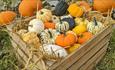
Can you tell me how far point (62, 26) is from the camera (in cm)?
248

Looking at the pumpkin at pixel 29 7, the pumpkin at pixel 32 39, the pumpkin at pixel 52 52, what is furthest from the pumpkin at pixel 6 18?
the pumpkin at pixel 52 52

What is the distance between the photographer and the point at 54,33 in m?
2.41

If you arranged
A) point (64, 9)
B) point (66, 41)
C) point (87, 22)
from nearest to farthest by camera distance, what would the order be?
point (66, 41), point (87, 22), point (64, 9)

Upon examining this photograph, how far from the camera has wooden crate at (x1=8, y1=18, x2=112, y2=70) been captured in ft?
7.02

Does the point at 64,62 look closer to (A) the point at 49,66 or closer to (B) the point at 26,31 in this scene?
(A) the point at 49,66

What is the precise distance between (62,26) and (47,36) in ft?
0.62

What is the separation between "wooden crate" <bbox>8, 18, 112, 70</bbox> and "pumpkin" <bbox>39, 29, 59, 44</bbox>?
0.55 feet

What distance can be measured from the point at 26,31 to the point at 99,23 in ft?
2.10

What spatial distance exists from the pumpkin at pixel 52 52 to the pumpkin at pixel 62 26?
A: 0.32 m

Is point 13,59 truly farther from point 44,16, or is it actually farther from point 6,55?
point 44,16

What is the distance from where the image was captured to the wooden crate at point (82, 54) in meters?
2.14

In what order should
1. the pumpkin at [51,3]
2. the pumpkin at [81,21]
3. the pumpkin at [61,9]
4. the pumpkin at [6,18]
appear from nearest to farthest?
the pumpkin at [81,21] → the pumpkin at [61,9] → the pumpkin at [6,18] → the pumpkin at [51,3]

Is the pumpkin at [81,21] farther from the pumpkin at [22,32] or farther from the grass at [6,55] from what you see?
the grass at [6,55]

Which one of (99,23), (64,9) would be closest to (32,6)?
(64,9)
